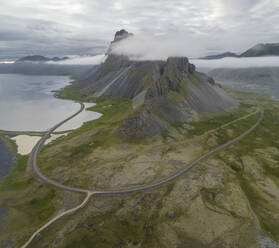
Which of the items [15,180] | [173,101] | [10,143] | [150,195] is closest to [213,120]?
[173,101]

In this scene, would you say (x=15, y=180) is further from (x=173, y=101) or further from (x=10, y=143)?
(x=173, y=101)

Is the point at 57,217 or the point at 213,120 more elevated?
the point at 57,217

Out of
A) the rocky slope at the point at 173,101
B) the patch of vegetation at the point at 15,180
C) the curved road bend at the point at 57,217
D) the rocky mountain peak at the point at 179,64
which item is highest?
the rocky mountain peak at the point at 179,64

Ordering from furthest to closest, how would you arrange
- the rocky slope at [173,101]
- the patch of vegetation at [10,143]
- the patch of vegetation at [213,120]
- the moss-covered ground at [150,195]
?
the patch of vegetation at [213,120] → the rocky slope at [173,101] → the patch of vegetation at [10,143] → the moss-covered ground at [150,195]

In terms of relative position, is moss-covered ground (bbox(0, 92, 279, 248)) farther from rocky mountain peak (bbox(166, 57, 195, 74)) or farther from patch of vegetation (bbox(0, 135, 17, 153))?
rocky mountain peak (bbox(166, 57, 195, 74))

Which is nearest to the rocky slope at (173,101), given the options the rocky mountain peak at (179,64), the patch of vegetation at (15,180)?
the rocky mountain peak at (179,64)

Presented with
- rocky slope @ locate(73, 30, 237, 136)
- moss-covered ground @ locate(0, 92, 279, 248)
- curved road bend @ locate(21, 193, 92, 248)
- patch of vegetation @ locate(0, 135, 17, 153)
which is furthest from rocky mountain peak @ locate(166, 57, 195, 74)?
curved road bend @ locate(21, 193, 92, 248)

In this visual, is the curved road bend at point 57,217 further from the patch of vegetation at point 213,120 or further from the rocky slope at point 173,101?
the patch of vegetation at point 213,120

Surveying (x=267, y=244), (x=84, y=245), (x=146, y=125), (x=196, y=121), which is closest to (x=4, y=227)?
(x=84, y=245)

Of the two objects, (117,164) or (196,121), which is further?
(196,121)

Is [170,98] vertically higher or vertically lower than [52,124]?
higher

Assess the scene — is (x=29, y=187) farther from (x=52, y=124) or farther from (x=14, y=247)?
(x=52, y=124)
